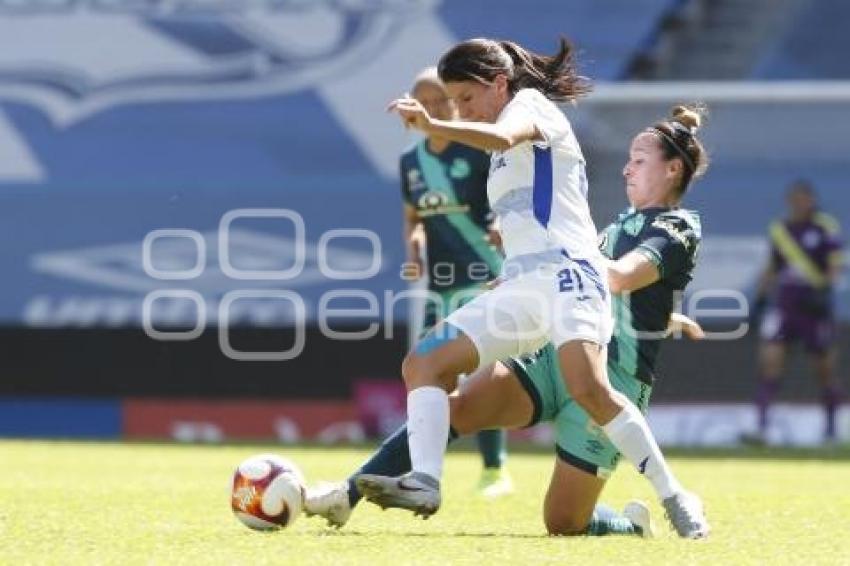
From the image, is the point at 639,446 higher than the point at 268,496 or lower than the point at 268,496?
higher

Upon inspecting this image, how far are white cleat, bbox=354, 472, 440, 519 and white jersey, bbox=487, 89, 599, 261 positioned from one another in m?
0.89

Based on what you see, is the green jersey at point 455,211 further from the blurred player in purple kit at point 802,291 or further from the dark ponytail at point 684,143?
the blurred player in purple kit at point 802,291

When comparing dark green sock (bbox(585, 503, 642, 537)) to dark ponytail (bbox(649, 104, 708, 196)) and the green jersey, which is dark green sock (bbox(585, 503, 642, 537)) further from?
the green jersey

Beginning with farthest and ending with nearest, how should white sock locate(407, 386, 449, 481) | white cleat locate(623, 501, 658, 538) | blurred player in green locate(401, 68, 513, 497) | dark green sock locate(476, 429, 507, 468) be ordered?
blurred player in green locate(401, 68, 513, 497) < dark green sock locate(476, 429, 507, 468) < white cleat locate(623, 501, 658, 538) < white sock locate(407, 386, 449, 481)

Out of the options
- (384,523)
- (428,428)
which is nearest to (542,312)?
(428,428)

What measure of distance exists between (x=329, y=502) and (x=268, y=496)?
0.22 metres

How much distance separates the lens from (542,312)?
258 inches

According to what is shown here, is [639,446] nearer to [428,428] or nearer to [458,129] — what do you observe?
[428,428]

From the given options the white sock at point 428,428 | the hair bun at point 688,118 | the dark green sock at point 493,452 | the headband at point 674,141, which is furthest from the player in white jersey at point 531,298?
the dark green sock at point 493,452

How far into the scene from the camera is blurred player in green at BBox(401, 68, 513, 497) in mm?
9734

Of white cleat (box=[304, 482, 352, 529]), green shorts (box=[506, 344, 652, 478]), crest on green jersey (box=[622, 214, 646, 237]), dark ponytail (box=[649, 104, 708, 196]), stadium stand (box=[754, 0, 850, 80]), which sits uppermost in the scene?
stadium stand (box=[754, 0, 850, 80])

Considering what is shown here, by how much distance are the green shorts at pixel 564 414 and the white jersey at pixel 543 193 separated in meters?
0.53

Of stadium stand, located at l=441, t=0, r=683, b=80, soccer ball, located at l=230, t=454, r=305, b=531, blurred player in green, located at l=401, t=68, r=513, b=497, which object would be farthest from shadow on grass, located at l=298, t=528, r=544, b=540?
stadium stand, located at l=441, t=0, r=683, b=80

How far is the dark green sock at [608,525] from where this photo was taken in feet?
23.0
